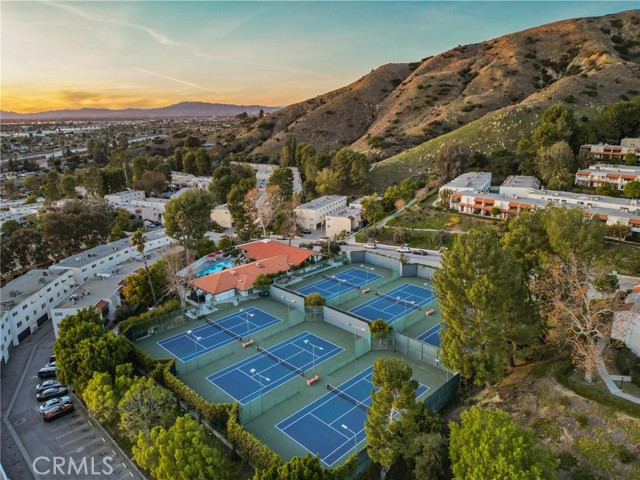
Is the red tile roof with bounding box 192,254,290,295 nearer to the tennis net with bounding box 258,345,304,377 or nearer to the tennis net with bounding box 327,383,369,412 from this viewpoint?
the tennis net with bounding box 258,345,304,377

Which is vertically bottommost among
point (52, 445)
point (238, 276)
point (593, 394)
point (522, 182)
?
point (52, 445)

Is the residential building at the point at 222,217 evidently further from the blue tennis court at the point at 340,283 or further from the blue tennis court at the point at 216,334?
the blue tennis court at the point at 216,334

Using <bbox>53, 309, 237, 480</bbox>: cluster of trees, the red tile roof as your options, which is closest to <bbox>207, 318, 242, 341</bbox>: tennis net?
the red tile roof

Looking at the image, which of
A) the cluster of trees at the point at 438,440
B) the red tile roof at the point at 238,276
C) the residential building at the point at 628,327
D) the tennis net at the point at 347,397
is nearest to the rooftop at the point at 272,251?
the red tile roof at the point at 238,276

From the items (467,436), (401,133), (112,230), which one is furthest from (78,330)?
(401,133)

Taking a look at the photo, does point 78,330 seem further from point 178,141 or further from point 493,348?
point 178,141

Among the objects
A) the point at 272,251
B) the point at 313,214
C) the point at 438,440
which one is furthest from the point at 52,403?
the point at 313,214

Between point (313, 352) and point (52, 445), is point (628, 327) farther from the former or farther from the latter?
point (52, 445)
